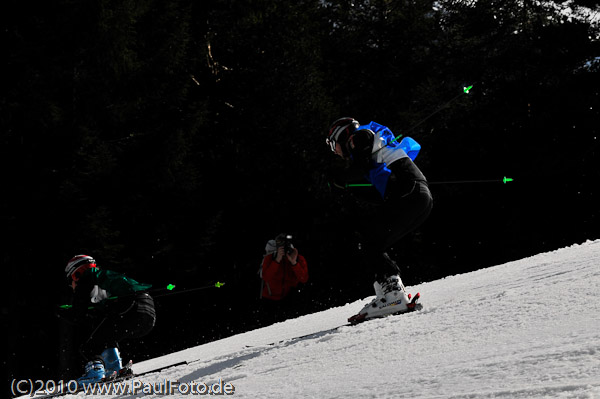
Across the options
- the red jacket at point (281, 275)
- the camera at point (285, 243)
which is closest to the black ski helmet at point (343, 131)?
the camera at point (285, 243)

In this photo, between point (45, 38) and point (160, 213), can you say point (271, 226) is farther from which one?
point (45, 38)

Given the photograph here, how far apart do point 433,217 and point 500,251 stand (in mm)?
2175

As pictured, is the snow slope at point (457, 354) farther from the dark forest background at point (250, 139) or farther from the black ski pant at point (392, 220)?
the dark forest background at point (250, 139)

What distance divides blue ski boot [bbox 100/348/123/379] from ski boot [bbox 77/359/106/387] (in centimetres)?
10

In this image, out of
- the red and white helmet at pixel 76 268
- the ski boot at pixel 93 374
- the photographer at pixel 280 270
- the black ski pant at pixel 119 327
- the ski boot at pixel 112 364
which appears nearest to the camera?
the ski boot at pixel 93 374

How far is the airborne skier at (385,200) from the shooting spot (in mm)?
5484

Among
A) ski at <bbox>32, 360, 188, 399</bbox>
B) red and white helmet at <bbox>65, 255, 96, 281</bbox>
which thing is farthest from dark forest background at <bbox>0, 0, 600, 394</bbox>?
ski at <bbox>32, 360, 188, 399</bbox>

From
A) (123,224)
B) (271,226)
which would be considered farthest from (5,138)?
(271,226)

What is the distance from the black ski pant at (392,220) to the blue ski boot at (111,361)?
238cm

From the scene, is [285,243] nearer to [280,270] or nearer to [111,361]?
[280,270]

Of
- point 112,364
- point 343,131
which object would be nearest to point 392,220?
point 343,131

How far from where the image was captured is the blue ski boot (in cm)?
624

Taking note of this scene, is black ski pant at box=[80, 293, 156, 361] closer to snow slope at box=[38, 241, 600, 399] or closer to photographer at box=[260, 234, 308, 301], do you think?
snow slope at box=[38, 241, 600, 399]

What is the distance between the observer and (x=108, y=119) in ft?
53.2
